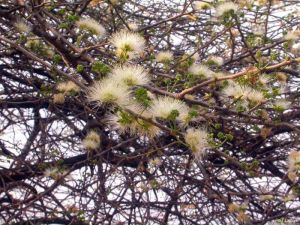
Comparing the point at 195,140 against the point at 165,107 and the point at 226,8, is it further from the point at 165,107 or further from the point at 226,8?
the point at 226,8

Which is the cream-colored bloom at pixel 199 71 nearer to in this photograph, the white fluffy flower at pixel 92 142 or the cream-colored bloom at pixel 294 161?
the cream-colored bloom at pixel 294 161

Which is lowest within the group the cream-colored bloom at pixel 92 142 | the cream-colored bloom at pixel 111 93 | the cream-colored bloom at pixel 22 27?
the cream-colored bloom at pixel 111 93

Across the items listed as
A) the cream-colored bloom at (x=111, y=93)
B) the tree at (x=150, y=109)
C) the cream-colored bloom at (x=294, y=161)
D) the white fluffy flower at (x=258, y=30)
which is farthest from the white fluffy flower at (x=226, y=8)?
the white fluffy flower at (x=258, y=30)

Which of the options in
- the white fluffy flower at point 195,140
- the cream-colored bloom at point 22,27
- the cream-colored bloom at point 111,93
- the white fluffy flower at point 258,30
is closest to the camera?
the cream-colored bloom at point 111,93

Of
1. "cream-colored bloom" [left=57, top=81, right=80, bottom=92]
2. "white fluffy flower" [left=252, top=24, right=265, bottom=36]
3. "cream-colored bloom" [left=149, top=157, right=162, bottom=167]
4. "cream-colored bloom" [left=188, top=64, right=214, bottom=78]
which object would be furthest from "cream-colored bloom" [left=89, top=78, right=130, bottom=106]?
"white fluffy flower" [left=252, top=24, right=265, bottom=36]

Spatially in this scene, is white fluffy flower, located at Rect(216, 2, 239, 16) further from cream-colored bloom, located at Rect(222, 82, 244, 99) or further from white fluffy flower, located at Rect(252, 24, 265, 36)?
white fluffy flower, located at Rect(252, 24, 265, 36)

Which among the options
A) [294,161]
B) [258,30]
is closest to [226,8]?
[294,161]

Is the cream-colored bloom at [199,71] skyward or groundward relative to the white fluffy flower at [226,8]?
groundward

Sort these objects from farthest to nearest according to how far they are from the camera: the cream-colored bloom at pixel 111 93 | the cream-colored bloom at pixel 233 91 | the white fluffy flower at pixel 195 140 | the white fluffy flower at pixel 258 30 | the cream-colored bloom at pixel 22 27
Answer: the white fluffy flower at pixel 258 30 < the cream-colored bloom at pixel 22 27 < the cream-colored bloom at pixel 233 91 < the white fluffy flower at pixel 195 140 < the cream-colored bloom at pixel 111 93
